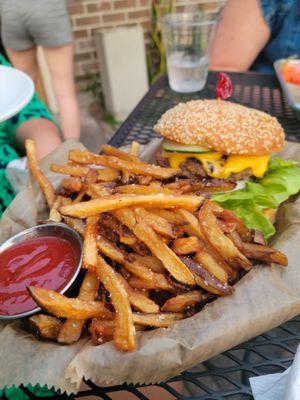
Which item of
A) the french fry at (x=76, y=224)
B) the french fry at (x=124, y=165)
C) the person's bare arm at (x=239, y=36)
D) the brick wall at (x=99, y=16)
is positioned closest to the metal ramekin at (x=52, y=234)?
the french fry at (x=76, y=224)

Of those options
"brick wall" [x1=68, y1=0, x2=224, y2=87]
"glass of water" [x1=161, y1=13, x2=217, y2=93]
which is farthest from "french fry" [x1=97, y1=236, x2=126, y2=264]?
"brick wall" [x1=68, y1=0, x2=224, y2=87]

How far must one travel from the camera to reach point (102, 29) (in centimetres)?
542

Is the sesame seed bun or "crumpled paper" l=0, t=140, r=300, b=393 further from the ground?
the sesame seed bun

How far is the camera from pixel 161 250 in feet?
4.40

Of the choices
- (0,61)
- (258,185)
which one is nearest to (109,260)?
(258,185)

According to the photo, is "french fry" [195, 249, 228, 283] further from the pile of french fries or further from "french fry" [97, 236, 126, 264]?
"french fry" [97, 236, 126, 264]

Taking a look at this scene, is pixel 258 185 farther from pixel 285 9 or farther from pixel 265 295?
pixel 285 9

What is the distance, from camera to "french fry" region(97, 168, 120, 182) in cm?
178

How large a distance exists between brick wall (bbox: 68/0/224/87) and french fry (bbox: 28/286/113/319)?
4841mm

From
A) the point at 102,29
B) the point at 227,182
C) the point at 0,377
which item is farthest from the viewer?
the point at 102,29

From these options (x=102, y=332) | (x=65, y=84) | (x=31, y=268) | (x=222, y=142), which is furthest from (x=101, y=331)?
(x=65, y=84)

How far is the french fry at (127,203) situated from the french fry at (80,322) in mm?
212

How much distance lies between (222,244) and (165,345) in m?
0.37

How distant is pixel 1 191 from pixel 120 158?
75 cm
